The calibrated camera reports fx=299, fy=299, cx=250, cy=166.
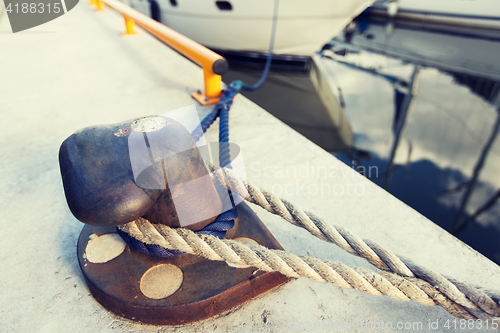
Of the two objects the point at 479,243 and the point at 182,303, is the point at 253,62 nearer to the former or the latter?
the point at 479,243

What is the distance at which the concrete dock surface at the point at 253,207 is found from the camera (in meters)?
0.72

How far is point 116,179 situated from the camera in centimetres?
61

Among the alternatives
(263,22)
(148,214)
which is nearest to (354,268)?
(148,214)

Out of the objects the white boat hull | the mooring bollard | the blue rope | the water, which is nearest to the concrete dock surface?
the mooring bollard

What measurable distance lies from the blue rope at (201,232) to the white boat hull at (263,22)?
4720 mm

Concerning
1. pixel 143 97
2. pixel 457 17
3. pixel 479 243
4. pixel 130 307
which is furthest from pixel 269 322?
pixel 457 17

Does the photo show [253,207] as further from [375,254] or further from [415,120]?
[415,120]

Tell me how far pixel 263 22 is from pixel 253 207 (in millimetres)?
4638

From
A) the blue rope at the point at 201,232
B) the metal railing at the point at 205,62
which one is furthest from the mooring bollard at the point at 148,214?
the metal railing at the point at 205,62

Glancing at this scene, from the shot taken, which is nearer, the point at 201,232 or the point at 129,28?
the point at 201,232

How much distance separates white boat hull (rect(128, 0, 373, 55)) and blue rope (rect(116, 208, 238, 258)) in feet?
15.5

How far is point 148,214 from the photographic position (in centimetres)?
72

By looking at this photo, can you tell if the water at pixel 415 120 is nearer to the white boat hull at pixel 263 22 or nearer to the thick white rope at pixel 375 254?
the white boat hull at pixel 263 22

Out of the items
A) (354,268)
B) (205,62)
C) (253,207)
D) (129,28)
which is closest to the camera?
(354,268)
